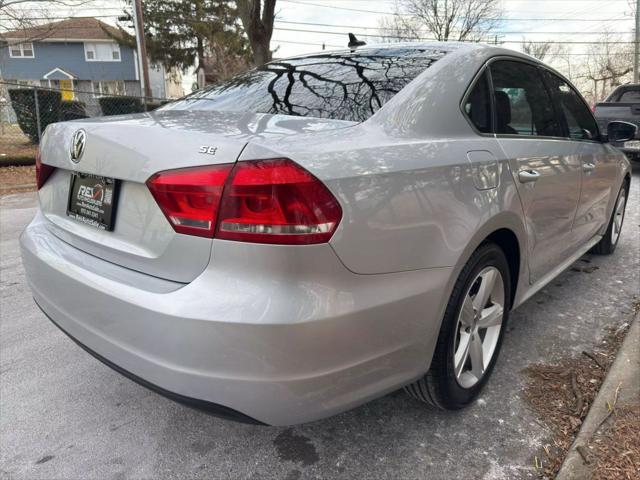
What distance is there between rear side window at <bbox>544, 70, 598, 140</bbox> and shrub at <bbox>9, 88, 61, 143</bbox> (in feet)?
41.8

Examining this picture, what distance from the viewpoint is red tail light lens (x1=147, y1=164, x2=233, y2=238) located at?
1.43 meters

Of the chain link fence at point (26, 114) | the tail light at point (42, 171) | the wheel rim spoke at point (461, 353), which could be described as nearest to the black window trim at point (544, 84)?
the wheel rim spoke at point (461, 353)

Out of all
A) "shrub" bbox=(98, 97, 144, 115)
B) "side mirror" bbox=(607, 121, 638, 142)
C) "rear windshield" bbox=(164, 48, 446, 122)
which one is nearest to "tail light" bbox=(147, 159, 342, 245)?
"rear windshield" bbox=(164, 48, 446, 122)

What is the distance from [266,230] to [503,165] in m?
1.24

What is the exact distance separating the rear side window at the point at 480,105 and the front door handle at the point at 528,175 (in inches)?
10.1

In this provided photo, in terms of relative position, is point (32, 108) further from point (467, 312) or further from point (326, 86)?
point (467, 312)

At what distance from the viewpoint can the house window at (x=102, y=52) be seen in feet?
139

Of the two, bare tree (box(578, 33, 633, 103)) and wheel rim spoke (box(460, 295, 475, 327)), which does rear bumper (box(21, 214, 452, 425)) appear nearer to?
wheel rim spoke (box(460, 295, 475, 327))

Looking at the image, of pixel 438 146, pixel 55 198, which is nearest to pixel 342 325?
pixel 438 146

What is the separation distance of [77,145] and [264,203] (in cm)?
93

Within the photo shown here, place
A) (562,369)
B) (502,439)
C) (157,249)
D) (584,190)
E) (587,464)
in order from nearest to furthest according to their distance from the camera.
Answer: (157,249), (587,464), (502,439), (562,369), (584,190)

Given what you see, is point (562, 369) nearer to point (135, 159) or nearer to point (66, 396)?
point (135, 159)

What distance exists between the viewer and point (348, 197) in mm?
1470

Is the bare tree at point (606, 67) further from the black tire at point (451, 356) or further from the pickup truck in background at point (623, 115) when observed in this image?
the black tire at point (451, 356)
